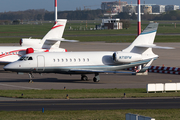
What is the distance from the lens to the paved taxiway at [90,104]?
24.6 metres

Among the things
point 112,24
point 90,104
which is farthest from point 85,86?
point 112,24

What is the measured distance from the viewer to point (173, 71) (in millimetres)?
45594

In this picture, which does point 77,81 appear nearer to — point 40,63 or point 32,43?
point 40,63

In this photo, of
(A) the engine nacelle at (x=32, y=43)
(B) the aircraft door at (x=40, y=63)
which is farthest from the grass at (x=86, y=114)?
(A) the engine nacelle at (x=32, y=43)

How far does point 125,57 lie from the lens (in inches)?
1565

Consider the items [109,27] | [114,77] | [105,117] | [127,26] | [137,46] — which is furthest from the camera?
[127,26]

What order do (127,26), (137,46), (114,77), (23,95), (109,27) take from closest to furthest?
(23,95), (137,46), (114,77), (109,27), (127,26)

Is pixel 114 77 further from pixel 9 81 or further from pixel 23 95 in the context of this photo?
pixel 23 95

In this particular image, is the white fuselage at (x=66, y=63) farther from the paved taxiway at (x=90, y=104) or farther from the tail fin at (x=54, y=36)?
the paved taxiway at (x=90, y=104)

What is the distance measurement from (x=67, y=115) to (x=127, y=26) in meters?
178

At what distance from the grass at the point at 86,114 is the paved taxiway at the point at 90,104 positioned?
148cm

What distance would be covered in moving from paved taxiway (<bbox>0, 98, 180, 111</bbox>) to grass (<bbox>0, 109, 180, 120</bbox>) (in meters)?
1.48

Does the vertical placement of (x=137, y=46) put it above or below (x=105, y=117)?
above

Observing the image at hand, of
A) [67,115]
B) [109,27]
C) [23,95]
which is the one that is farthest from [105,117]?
[109,27]
